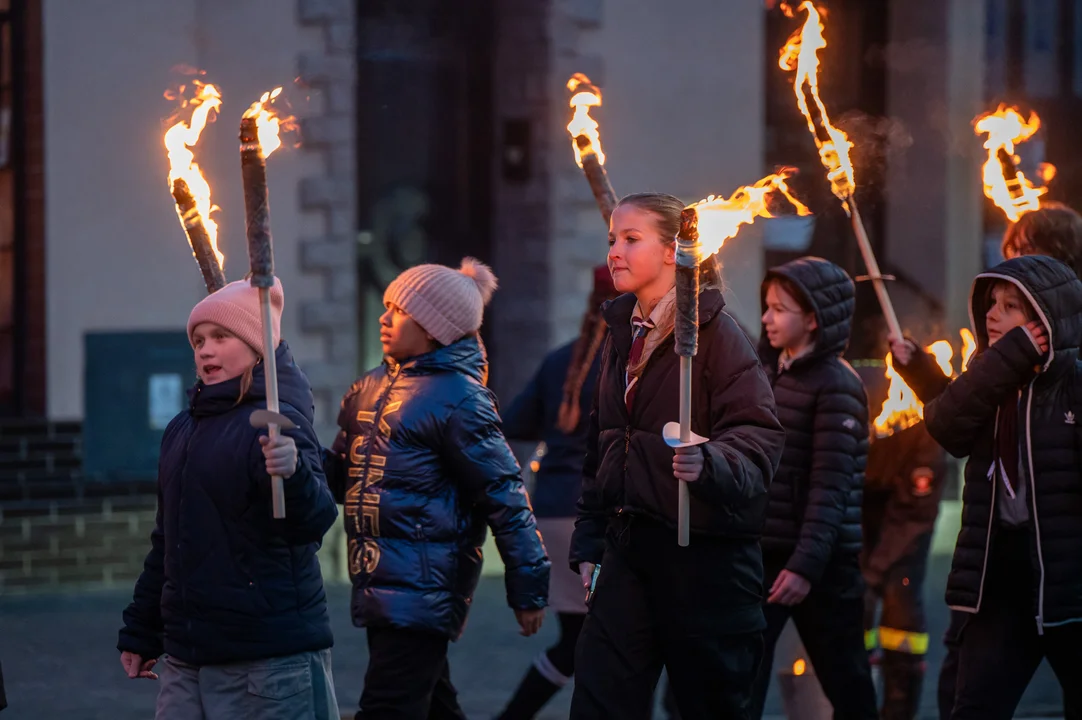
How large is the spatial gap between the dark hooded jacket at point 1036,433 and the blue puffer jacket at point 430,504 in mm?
1272

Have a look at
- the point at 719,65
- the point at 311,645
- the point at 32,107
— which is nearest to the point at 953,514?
the point at 719,65

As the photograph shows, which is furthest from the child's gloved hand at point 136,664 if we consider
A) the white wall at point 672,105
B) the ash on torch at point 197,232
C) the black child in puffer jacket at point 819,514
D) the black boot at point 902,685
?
the white wall at point 672,105

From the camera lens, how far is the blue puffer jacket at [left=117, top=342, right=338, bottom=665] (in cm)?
406

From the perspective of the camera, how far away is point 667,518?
13.6 feet

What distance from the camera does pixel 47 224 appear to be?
9.73m

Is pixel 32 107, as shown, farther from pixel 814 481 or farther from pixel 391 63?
pixel 814 481

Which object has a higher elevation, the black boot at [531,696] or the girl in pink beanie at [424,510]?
the girl in pink beanie at [424,510]

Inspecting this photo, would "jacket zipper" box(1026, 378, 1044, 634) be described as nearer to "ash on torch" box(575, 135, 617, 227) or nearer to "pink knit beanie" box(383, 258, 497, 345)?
"ash on torch" box(575, 135, 617, 227)

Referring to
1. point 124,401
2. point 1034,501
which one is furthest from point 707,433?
point 124,401

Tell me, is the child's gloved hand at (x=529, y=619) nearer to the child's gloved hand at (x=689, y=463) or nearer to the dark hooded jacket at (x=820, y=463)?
the dark hooded jacket at (x=820, y=463)

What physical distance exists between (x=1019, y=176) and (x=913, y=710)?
2151 millimetres

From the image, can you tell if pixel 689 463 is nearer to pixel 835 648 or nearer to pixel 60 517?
pixel 835 648

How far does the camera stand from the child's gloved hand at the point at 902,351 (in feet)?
17.3

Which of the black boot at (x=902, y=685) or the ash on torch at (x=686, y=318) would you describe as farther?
the black boot at (x=902, y=685)
